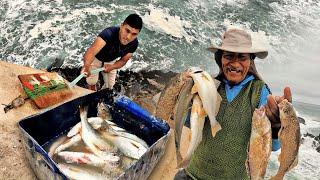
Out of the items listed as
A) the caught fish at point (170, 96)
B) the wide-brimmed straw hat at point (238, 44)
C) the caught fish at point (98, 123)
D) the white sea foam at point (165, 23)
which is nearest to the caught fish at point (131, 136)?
the caught fish at point (98, 123)

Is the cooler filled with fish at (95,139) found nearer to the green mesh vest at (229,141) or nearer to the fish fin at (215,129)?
the green mesh vest at (229,141)

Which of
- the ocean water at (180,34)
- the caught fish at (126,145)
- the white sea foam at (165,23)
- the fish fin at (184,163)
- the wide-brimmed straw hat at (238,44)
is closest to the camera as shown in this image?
the wide-brimmed straw hat at (238,44)

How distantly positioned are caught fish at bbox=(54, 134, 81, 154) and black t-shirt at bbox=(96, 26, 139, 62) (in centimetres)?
248

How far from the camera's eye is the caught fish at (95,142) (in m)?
4.88

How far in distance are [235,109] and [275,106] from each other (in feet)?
1.32

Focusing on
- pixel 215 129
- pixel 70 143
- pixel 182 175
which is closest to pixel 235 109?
pixel 215 129

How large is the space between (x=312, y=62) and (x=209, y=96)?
15.0m

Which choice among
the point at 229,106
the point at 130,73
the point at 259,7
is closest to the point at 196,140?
the point at 229,106

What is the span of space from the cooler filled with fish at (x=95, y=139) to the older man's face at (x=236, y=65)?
5.31 feet

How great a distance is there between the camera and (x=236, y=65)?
324cm

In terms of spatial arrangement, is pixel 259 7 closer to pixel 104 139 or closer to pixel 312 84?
pixel 312 84

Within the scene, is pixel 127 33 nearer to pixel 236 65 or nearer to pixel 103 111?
pixel 103 111

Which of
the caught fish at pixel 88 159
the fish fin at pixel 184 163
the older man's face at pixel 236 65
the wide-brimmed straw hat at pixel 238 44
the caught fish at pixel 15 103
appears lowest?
the caught fish at pixel 15 103

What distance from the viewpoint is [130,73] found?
10883 mm
